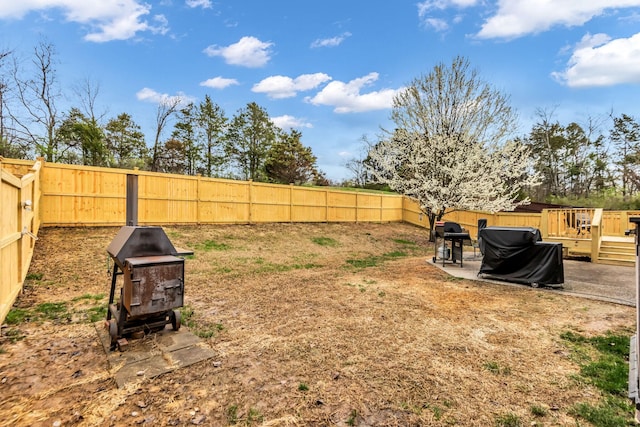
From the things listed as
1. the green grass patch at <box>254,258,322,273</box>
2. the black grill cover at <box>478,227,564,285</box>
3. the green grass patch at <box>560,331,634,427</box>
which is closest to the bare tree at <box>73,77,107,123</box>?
the green grass patch at <box>254,258,322,273</box>

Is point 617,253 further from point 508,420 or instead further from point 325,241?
point 508,420

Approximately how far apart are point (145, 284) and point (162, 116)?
21760 mm

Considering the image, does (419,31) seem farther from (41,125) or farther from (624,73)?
(41,125)

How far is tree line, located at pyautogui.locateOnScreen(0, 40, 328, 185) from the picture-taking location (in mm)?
14570

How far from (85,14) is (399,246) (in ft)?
52.4

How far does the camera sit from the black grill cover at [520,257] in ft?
19.6

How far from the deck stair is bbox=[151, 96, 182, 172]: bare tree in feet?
79.6

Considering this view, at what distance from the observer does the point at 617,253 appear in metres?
8.58

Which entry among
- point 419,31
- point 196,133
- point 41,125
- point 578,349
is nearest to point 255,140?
point 196,133

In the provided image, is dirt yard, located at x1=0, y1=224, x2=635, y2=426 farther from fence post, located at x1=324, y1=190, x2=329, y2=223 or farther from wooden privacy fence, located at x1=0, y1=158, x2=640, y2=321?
fence post, located at x1=324, y1=190, x2=329, y2=223

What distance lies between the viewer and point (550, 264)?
5961mm

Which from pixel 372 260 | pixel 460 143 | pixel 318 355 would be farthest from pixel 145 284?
pixel 460 143

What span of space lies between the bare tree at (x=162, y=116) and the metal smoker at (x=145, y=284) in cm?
2040

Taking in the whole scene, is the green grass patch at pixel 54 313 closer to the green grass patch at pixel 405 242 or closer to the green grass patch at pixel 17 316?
the green grass patch at pixel 17 316
